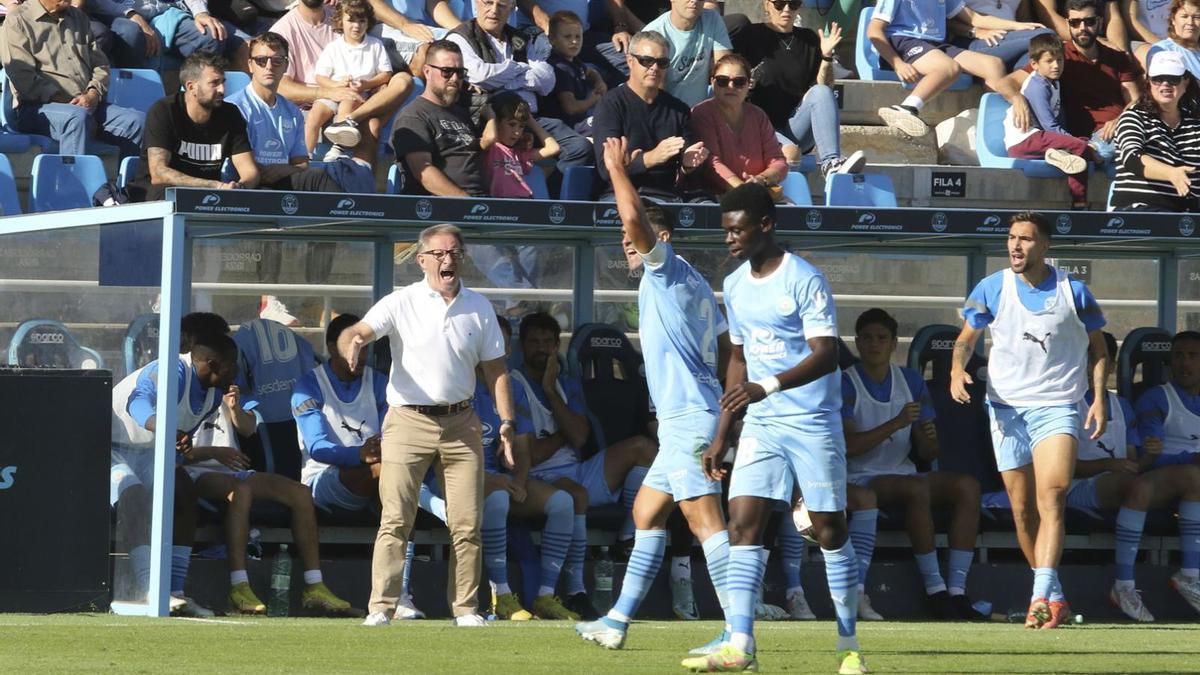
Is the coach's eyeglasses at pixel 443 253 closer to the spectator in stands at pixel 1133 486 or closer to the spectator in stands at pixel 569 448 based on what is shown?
the spectator in stands at pixel 569 448

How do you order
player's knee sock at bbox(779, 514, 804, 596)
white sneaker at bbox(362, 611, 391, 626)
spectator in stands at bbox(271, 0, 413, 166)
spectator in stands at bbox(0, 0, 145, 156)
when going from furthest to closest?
spectator in stands at bbox(271, 0, 413, 166) → spectator in stands at bbox(0, 0, 145, 156) → player's knee sock at bbox(779, 514, 804, 596) → white sneaker at bbox(362, 611, 391, 626)

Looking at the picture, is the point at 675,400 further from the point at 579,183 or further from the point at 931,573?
the point at 579,183

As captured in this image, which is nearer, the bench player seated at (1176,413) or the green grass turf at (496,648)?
the green grass turf at (496,648)

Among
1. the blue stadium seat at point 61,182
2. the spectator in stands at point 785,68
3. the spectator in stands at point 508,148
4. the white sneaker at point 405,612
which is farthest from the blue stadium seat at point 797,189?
the blue stadium seat at point 61,182

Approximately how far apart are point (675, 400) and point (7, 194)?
18.2 feet

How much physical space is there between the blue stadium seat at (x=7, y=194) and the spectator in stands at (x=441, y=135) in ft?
8.05

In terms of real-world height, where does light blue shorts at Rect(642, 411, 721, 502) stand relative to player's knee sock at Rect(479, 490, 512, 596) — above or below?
above

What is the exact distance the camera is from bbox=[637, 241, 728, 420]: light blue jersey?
8305 mm

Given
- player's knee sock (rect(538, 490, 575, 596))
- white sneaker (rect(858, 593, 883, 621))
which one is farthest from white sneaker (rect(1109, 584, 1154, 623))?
player's knee sock (rect(538, 490, 575, 596))

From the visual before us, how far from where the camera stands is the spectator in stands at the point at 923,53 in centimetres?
1527

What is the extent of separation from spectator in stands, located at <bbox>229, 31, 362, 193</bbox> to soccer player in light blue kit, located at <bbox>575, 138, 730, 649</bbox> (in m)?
3.78

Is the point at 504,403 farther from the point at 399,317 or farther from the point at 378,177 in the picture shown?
the point at 378,177

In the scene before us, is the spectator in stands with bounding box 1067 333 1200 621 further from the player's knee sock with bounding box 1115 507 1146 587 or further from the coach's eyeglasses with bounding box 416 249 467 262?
the coach's eyeglasses with bounding box 416 249 467 262

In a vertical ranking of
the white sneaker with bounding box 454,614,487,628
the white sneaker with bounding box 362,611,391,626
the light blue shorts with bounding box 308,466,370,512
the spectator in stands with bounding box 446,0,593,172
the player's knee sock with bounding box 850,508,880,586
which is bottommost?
the white sneaker with bounding box 454,614,487,628
